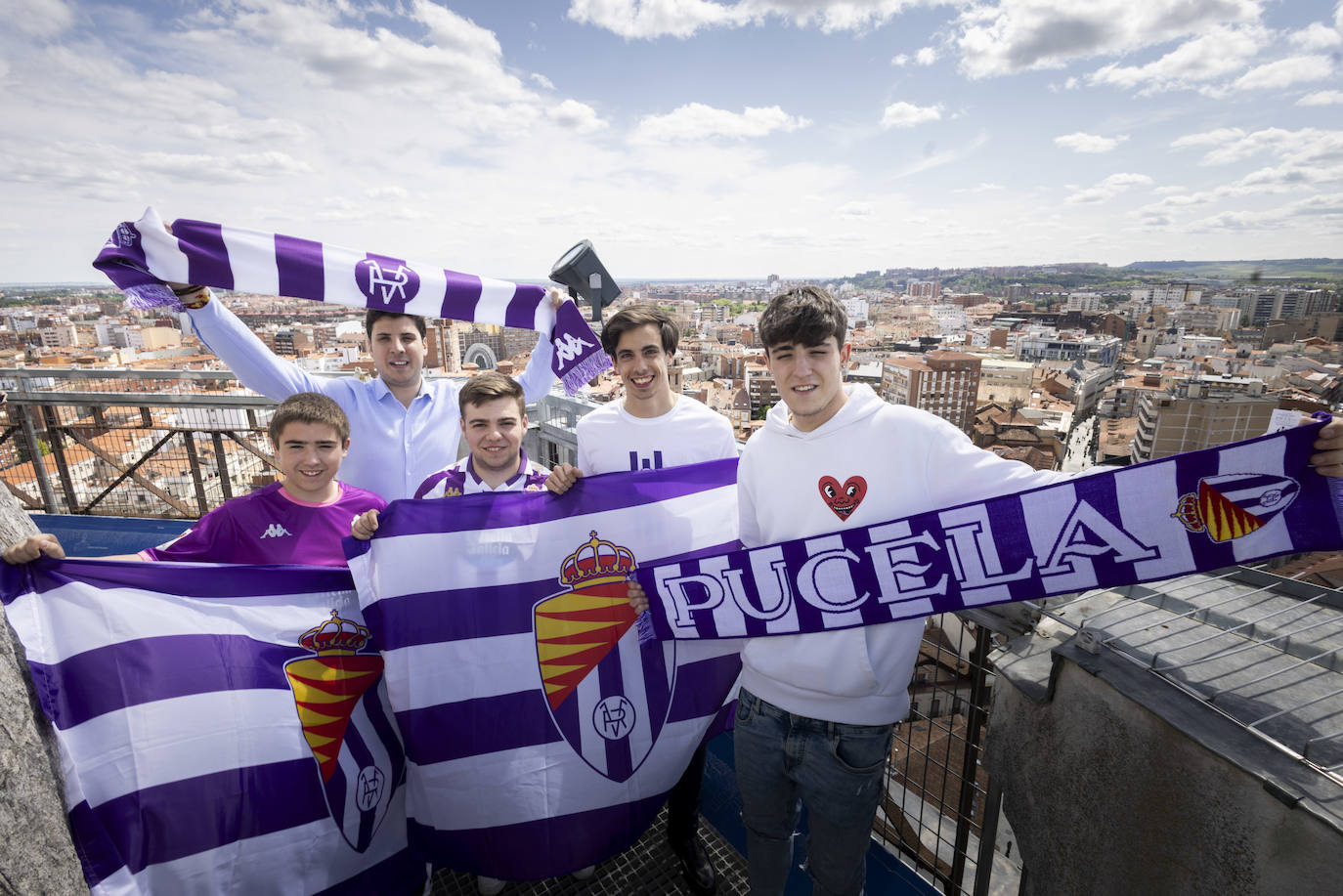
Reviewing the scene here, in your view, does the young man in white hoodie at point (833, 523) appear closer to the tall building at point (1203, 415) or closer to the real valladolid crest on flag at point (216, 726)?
the real valladolid crest on flag at point (216, 726)

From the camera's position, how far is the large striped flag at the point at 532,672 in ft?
6.79

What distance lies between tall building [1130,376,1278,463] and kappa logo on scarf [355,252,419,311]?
4270 centimetres

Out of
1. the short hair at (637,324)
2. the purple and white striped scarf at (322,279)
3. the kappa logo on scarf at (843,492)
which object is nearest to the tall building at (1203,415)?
the purple and white striped scarf at (322,279)

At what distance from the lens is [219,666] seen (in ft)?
5.87

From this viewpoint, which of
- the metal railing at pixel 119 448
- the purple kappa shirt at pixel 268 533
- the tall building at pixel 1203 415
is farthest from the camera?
the tall building at pixel 1203 415

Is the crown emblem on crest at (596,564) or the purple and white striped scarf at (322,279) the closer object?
the crown emblem on crest at (596,564)

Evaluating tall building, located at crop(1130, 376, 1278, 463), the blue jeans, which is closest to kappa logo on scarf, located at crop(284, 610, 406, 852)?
the blue jeans

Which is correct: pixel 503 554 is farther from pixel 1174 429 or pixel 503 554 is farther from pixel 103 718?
pixel 1174 429

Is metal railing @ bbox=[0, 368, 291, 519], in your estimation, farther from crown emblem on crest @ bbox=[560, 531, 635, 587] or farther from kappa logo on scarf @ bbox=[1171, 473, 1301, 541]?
kappa logo on scarf @ bbox=[1171, 473, 1301, 541]

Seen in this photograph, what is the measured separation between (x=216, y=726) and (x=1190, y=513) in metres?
2.62

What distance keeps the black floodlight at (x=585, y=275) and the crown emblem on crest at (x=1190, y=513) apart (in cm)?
282

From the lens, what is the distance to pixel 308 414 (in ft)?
7.04

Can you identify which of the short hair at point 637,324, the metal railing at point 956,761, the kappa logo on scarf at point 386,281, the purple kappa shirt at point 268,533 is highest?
the kappa logo on scarf at point 386,281

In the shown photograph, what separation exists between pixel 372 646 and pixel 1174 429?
52.1 meters
